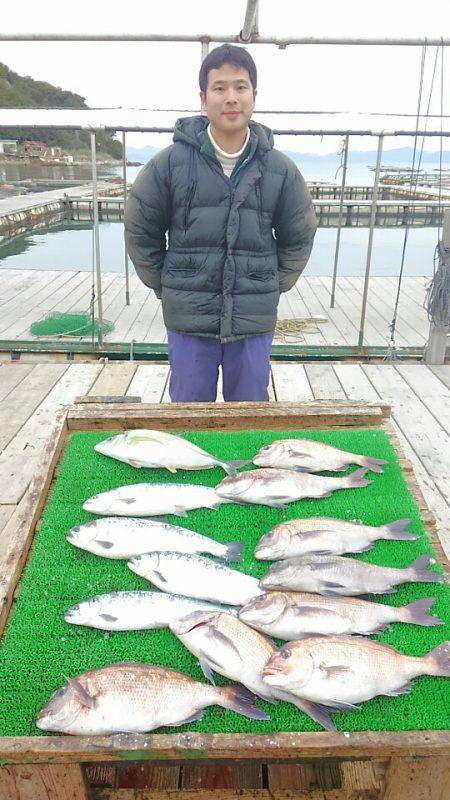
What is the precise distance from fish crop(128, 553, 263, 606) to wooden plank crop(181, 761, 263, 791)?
1.99 feet

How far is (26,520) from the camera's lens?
2.04 m

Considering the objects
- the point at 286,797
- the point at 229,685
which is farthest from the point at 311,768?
the point at 229,685

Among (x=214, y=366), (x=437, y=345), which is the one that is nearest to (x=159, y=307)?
(x=437, y=345)

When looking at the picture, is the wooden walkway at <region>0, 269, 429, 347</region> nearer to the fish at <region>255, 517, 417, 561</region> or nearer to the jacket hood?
the jacket hood

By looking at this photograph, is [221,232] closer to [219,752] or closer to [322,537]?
[322,537]

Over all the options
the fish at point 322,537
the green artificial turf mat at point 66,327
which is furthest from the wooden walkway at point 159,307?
the fish at point 322,537

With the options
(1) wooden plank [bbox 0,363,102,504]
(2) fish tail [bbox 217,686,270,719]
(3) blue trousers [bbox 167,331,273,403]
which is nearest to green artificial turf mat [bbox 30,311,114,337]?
(1) wooden plank [bbox 0,363,102,504]

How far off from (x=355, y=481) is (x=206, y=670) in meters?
1.07

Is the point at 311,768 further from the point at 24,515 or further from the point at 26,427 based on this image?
the point at 26,427

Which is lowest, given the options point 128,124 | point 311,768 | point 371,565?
point 311,768

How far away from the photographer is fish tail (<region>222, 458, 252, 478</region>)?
2.37m

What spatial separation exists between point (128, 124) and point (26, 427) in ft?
10.6

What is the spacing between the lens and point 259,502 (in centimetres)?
220

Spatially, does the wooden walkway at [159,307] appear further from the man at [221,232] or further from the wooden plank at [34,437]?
the man at [221,232]
